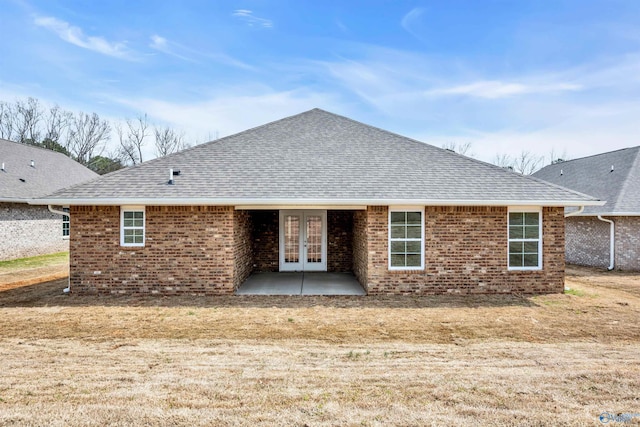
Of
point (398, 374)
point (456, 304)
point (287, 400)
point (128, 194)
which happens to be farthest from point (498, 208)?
point (128, 194)

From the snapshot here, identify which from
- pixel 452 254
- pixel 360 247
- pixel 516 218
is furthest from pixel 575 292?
pixel 360 247

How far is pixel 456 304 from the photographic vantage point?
8672 mm

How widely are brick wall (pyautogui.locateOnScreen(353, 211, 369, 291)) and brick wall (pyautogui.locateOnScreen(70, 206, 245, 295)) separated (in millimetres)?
3622

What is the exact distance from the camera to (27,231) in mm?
17000

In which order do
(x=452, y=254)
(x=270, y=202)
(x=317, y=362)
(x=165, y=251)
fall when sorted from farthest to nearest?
(x=452, y=254)
(x=165, y=251)
(x=270, y=202)
(x=317, y=362)

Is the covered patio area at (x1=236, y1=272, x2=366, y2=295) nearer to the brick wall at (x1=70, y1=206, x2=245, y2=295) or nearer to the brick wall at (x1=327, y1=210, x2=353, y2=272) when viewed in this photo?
the brick wall at (x1=327, y1=210, x2=353, y2=272)

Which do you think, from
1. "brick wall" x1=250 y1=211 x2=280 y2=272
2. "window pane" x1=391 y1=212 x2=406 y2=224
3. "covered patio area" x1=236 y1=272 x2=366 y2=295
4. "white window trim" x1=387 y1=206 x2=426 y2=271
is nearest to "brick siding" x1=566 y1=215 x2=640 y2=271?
"white window trim" x1=387 y1=206 x2=426 y2=271

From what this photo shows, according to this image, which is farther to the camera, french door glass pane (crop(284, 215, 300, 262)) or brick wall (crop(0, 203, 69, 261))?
brick wall (crop(0, 203, 69, 261))

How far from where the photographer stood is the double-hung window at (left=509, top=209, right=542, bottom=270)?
9.76 m

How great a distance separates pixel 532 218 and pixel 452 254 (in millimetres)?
2466

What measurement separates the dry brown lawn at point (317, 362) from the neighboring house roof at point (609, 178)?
24.4 feet

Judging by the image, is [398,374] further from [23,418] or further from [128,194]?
[128,194]

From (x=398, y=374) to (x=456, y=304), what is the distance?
4.51 meters

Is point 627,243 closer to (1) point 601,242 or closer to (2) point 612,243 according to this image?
(2) point 612,243
